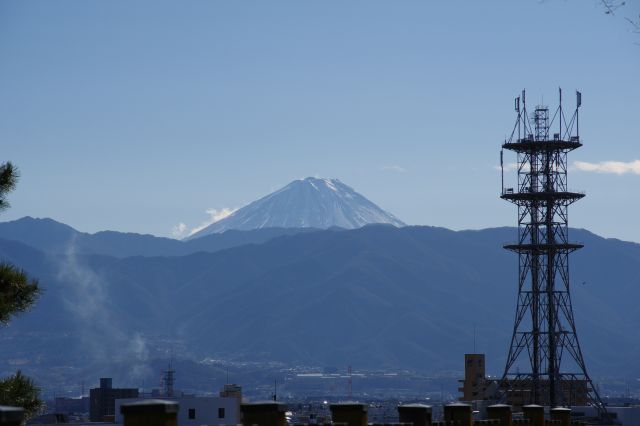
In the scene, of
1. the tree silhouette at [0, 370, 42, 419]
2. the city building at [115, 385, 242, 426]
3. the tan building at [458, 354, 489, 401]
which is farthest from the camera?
the tan building at [458, 354, 489, 401]

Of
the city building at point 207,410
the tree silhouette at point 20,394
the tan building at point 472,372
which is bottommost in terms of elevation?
the tree silhouette at point 20,394

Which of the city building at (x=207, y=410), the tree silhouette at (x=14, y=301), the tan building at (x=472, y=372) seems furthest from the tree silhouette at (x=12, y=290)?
the tan building at (x=472, y=372)

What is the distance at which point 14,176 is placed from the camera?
3350 cm

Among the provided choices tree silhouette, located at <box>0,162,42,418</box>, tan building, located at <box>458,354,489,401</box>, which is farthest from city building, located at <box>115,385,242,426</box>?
tree silhouette, located at <box>0,162,42,418</box>

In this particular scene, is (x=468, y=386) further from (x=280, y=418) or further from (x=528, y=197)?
(x=280, y=418)

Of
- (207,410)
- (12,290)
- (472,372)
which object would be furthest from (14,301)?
(472,372)

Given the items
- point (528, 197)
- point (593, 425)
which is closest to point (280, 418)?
point (593, 425)

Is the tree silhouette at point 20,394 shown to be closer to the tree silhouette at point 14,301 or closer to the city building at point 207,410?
the tree silhouette at point 14,301

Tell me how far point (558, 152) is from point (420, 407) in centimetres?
9159

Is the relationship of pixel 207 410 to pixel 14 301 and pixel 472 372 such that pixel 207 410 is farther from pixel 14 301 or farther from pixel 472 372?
pixel 14 301

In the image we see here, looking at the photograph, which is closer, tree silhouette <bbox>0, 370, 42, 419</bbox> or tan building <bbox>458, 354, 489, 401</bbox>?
tree silhouette <bbox>0, 370, 42, 419</bbox>

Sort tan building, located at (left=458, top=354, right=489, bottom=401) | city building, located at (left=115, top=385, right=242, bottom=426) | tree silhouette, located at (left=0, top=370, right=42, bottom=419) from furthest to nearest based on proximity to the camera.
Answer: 1. tan building, located at (left=458, top=354, right=489, bottom=401)
2. city building, located at (left=115, top=385, right=242, bottom=426)
3. tree silhouette, located at (left=0, top=370, right=42, bottom=419)

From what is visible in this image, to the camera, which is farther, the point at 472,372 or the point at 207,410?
the point at 472,372

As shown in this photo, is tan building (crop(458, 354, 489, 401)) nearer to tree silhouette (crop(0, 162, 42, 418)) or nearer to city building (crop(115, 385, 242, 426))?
city building (crop(115, 385, 242, 426))
